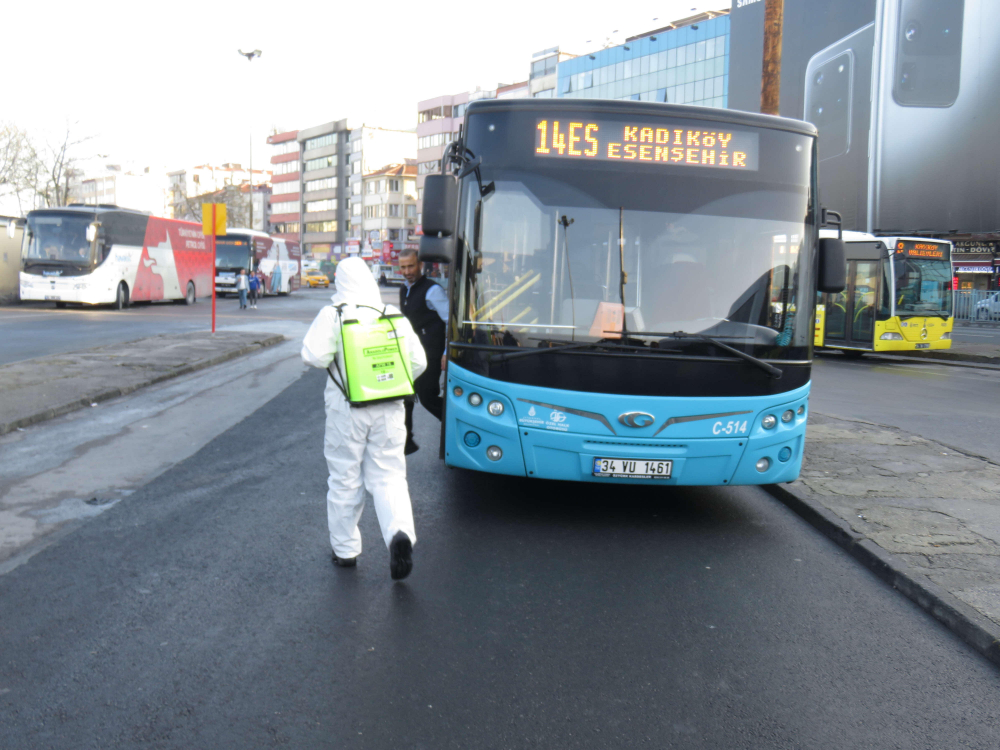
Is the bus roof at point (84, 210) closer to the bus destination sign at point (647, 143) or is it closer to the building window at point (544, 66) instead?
the bus destination sign at point (647, 143)

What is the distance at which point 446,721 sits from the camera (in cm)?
316

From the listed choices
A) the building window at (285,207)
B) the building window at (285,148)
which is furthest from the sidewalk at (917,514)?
the building window at (285,148)

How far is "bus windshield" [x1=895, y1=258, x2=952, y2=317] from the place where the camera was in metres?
21.4

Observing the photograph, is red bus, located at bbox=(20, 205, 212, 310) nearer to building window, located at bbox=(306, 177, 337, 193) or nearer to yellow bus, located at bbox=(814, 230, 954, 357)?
yellow bus, located at bbox=(814, 230, 954, 357)

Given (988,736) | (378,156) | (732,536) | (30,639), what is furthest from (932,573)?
(378,156)

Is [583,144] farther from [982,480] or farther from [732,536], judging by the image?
[982,480]

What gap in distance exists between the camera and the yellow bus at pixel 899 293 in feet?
70.1

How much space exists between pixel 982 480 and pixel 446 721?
5763 mm

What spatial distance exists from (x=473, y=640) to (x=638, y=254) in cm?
283

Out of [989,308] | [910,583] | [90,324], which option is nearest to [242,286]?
[90,324]

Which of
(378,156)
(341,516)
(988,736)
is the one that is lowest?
(988,736)

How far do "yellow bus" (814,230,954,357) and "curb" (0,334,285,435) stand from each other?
523 inches

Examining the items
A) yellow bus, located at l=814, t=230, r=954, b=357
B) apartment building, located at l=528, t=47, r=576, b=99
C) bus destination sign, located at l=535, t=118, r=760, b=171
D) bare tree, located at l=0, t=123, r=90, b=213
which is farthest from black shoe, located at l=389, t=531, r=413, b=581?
apartment building, located at l=528, t=47, r=576, b=99

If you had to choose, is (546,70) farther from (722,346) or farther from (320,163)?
(722,346)
